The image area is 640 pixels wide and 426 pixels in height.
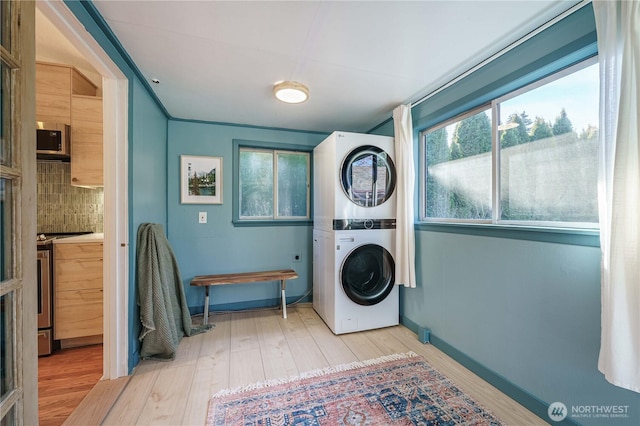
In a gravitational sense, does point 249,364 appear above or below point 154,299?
below

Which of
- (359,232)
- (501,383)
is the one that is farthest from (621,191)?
(359,232)

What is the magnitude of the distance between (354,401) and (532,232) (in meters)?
1.46

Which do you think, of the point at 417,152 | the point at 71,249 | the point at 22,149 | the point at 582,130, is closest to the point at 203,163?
the point at 71,249

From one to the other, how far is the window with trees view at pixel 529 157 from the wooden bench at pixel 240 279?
1.79 metres

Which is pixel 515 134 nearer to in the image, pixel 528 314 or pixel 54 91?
pixel 528 314

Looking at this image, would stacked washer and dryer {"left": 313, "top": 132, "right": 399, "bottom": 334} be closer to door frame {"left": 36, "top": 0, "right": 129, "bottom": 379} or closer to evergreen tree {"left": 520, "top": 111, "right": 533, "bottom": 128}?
evergreen tree {"left": 520, "top": 111, "right": 533, "bottom": 128}

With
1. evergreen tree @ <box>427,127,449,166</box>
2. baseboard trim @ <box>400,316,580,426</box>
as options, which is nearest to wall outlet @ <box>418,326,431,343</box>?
baseboard trim @ <box>400,316,580,426</box>

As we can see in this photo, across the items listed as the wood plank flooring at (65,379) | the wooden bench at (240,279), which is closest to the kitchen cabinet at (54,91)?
the wooden bench at (240,279)

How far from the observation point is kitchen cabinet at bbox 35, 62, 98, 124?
2049 millimetres

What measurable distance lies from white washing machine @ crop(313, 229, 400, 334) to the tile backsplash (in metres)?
2.34

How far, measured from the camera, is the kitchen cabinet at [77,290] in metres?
2.02

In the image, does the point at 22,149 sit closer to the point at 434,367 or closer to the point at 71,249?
the point at 71,249

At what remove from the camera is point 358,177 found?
2.41m

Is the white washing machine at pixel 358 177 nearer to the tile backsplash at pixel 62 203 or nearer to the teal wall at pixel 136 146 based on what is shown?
the teal wall at pixel 136 146
